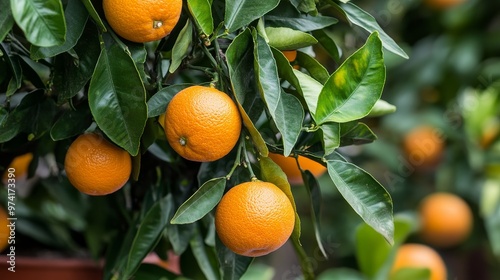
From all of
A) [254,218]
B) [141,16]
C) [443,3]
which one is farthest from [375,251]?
[443,3]

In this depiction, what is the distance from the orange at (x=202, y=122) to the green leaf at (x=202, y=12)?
0.18 ft

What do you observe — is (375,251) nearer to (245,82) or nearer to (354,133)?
(354,133)

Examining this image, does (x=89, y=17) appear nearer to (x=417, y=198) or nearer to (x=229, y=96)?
(x=229, y=96)

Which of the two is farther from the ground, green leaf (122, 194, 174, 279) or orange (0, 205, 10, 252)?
green leaf (122, 194, 174, 279)

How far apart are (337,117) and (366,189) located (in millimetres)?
73

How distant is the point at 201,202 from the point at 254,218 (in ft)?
0.17

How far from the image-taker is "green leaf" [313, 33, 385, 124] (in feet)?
1.99

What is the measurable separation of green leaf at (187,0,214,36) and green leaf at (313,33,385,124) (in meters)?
0.12

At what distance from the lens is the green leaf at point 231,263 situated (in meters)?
0.68

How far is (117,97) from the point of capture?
→ 585 millimetres

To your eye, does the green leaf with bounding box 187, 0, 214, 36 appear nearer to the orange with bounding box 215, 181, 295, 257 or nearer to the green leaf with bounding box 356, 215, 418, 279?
the orange with bounding box 215, 181, 295, 257

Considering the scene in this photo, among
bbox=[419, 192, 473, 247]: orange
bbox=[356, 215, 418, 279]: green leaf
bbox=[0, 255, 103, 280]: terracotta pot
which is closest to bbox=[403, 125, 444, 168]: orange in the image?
bbox=[419, 192, 473, 247]: orange

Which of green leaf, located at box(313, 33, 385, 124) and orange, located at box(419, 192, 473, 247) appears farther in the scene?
orange, located at box(419, 192, 473, 247)

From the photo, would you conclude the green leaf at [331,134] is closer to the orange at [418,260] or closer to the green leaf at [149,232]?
the green leaf at [149,232]
